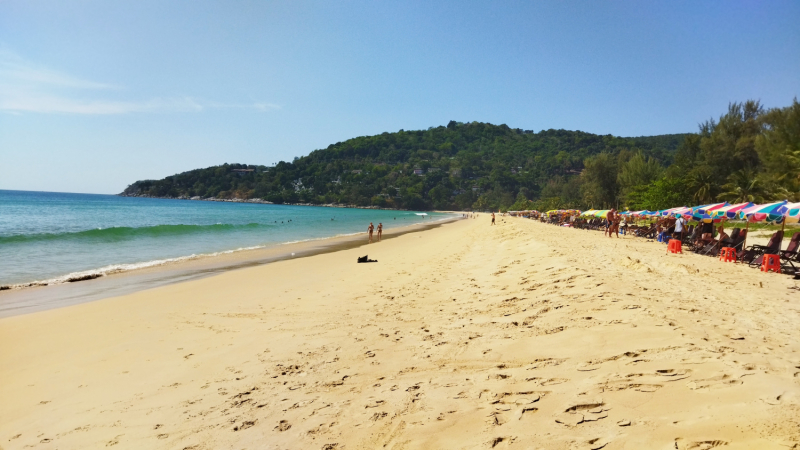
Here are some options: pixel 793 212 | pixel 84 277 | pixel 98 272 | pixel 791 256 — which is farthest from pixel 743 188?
pixel 84 277

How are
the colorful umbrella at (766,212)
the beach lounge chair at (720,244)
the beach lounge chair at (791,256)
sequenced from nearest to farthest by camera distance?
1. the beach lounge chair at (791,256)
2. the colorful umbrella at (766,212)
3. the beach lounge chair at (720,244)

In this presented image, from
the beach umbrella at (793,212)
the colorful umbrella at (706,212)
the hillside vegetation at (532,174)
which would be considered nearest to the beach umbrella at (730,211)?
the colorful umbrella at (706,212)

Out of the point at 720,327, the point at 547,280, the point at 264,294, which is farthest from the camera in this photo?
the point at 264,294


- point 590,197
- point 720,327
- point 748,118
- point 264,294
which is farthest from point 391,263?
point 590,197

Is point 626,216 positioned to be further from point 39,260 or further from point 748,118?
point 39,260

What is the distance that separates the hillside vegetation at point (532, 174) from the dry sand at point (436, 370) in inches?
1464

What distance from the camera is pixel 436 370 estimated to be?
414 cm

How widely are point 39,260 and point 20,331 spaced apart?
11.3m

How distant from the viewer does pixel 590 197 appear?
70188mm

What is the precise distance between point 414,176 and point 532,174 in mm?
43452

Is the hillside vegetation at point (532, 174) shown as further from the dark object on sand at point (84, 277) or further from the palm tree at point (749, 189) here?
the dark object on sand at point (84, 277)

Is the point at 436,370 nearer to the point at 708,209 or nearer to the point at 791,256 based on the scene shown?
the point at 791,256

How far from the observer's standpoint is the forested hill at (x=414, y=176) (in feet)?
492

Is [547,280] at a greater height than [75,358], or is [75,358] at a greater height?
→ [547,280]
